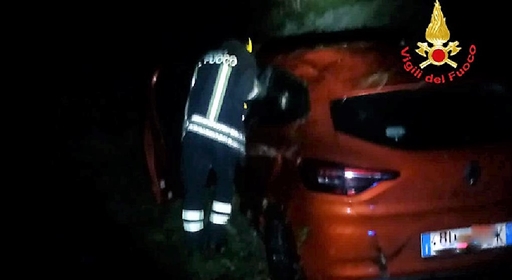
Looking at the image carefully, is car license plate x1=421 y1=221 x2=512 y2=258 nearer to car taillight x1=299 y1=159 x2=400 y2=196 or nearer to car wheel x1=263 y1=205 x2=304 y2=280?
car taillight x1=299 y1=159 x2=400 y2=196

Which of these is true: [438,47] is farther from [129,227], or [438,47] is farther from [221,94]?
[129,227]

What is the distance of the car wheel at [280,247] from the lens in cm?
493

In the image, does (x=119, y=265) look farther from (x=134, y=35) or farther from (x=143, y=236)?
(x=134, y=35)

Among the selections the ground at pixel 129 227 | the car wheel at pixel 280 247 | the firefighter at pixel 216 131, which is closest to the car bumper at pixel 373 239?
the car wheel at pixel 280 247

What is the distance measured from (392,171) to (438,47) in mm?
953

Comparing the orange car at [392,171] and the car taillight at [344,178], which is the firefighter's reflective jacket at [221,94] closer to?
the orange car at [392,171]

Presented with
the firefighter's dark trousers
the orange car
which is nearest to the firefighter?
the firefighter's dark trousers

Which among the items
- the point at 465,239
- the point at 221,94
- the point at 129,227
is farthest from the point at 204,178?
the point at 465,239

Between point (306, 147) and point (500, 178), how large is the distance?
1046mm

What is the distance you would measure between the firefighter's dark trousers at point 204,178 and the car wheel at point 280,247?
0.88 m

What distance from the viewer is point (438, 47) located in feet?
16.4

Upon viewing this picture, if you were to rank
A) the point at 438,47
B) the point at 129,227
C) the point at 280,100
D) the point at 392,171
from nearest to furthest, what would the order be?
the point at 392,171 < the point at 438,47 < the point at 280,100 < the point at 129,227

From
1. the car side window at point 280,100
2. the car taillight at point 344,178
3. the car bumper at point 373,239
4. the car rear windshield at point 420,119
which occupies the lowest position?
the car bumper at point 373,239

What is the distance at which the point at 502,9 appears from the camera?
46.9ft
